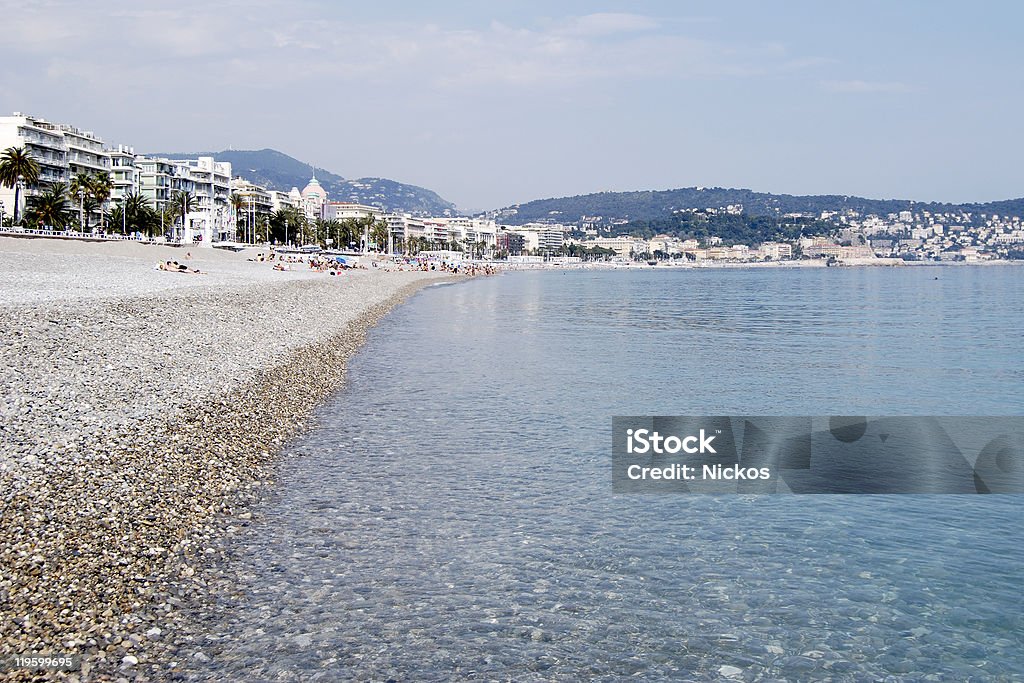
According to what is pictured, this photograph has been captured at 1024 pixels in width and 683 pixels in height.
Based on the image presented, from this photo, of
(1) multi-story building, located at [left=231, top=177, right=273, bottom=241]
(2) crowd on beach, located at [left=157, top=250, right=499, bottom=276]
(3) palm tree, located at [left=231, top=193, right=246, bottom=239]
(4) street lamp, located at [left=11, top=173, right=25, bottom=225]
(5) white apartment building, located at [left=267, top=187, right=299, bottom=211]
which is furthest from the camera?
(5) white apartment building, located at [left=267, top=187, right=299, bottom=211]

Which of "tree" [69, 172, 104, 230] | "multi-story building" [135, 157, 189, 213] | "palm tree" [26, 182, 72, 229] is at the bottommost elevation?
"palm tree" [26, 182, 72, 229]

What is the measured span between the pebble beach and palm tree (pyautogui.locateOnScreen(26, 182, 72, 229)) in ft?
181

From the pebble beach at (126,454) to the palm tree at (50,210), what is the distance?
55036mm

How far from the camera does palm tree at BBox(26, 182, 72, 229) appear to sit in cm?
7575

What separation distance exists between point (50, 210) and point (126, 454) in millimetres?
73442

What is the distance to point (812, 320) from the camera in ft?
139

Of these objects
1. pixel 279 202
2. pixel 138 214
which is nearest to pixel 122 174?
pixel 138 214

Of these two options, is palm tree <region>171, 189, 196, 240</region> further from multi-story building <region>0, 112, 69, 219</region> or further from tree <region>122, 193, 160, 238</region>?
multi-story building <region>0, 112, 69, 219</region>

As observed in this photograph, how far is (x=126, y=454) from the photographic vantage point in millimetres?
10422

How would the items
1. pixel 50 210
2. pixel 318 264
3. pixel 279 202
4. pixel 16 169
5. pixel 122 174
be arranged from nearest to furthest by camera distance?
pixel 16 169, pixel 50 210, pixel 318 264, pixel 122 174, pixel 279 202

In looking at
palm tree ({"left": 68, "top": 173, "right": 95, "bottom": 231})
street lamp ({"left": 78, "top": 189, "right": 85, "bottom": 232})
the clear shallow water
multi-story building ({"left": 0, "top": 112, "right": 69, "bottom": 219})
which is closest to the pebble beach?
the clear shallow water

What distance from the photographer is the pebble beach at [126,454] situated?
6.46m

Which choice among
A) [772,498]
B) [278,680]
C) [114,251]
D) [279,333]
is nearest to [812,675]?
[278,680]

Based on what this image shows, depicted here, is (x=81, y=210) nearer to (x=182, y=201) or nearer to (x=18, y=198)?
(x=18, y=198)
